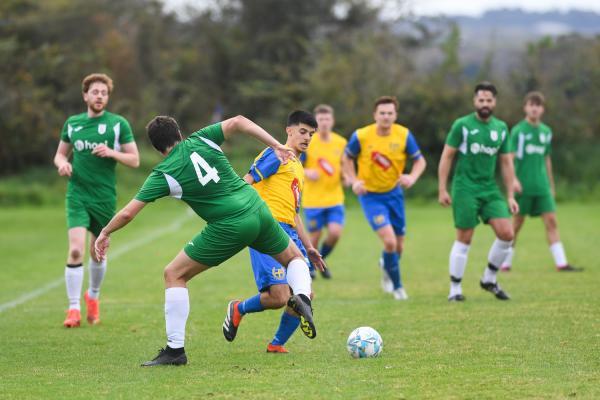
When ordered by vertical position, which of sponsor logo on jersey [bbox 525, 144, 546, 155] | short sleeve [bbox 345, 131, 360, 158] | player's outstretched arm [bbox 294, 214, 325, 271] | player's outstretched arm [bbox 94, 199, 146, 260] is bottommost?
player's outstretched arm [bbox 294, 214, 325, 271]

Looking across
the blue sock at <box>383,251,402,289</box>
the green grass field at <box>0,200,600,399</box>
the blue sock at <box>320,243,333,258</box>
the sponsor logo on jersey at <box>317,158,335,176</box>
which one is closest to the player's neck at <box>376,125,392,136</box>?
the blue sock at <box>383,251,402,289</box>

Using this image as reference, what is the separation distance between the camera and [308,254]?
27.2 ft

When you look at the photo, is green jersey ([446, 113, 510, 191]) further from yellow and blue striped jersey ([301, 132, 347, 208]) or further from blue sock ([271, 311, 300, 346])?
blue sock ([271, 311, 300, 346])

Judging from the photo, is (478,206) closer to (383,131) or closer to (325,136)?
(383,131)

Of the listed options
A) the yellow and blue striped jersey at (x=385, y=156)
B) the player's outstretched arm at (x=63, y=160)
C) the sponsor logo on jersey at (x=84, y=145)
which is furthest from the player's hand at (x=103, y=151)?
the yellow and blue striped jersey at (x=385, y=156)

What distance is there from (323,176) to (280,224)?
6082 millimetres

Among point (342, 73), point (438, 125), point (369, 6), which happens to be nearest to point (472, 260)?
point (438, 125)

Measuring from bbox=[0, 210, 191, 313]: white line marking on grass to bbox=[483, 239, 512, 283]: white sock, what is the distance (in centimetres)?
551

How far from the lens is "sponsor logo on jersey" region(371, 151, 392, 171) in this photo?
12.0 m

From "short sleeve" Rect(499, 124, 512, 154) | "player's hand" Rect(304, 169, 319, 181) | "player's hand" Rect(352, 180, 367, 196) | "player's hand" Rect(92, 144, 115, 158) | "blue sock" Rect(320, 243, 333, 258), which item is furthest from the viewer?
"blue sock" Rect(320, 243, 333, 258)

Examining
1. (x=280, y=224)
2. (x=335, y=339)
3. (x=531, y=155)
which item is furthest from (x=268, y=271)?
(x=531, y=155)

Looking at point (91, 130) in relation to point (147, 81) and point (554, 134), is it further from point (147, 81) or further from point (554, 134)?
point (147, 81)

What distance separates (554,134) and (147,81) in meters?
22.6

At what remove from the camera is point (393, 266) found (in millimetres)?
11812
